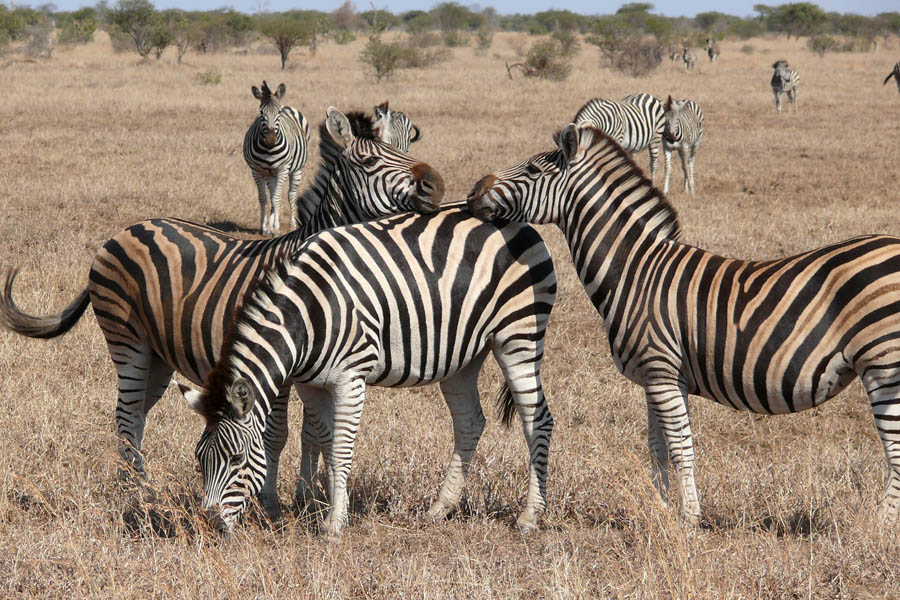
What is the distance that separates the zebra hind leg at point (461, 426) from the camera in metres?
4.66

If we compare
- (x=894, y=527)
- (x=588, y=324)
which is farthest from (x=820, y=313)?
(x=588, y=324)

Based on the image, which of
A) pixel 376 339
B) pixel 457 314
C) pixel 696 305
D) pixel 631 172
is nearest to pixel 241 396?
pixel 376 339

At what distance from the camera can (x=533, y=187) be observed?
454 cm

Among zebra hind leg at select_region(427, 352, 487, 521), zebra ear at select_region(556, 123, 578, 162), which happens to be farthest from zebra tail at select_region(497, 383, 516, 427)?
zebra ear at select_region(556, 123, 578, 162)

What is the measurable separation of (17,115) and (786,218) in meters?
15.5

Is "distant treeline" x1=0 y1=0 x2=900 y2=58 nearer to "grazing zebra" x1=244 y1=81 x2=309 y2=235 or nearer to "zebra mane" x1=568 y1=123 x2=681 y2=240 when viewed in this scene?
"grazing zebra" x1=244 y1=81 x2=309 y2=235

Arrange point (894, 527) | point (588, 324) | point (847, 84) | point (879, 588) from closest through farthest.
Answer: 1. point (879, 588)
2. point (894, 527)
3. point (588, 324)
4. point (847, 84)

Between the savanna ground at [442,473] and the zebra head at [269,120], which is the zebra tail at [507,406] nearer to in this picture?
the savanna ground at [442,473]

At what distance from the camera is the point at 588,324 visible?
8.26m

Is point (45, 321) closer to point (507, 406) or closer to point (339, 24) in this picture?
point (507, 406)

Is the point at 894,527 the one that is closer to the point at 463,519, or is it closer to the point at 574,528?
the point at 574,528

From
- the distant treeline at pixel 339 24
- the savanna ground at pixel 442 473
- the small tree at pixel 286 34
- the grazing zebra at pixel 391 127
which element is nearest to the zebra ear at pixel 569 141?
the savanna ground at pixel 442 473

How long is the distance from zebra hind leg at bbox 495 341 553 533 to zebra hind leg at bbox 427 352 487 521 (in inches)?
9.9

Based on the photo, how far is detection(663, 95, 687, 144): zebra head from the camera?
586 inches
